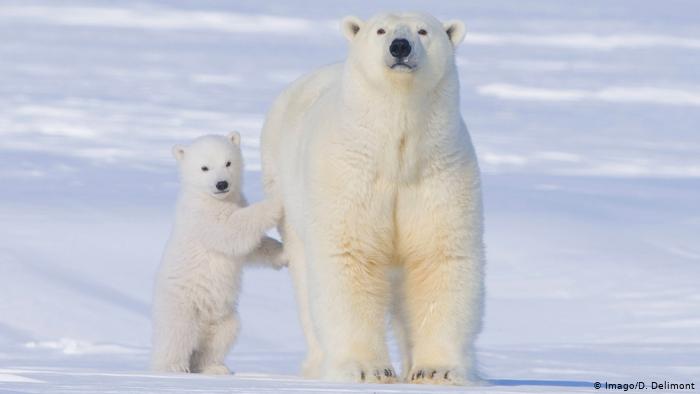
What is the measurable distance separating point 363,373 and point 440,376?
0.96ft

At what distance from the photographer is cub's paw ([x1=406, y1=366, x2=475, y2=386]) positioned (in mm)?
5957

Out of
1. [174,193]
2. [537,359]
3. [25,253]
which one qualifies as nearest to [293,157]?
[537,359]

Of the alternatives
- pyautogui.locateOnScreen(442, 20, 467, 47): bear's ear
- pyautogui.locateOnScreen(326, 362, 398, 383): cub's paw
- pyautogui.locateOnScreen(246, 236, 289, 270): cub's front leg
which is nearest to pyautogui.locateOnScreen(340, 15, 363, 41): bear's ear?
pyautogui.locateOnScreen(442, 20, 467, 47): bear's ear

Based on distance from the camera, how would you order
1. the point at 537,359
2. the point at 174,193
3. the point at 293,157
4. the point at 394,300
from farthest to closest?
the point at 174,193
the point at 537,359
the point at 293,157
the point at 394,300

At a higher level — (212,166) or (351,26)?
(351,26)

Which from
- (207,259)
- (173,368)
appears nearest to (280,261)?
(207,259)

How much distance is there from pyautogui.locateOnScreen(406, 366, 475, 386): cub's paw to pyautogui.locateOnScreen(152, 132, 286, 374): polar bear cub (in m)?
1.46

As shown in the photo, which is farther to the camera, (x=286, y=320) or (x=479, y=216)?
(x=286, y=320)

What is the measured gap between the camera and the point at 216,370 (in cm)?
733

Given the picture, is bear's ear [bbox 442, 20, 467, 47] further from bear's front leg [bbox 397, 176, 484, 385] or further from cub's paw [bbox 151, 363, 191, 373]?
cub's paw [bbox 151, 363, 191, 373]

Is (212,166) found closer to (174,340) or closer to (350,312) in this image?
(174,340)

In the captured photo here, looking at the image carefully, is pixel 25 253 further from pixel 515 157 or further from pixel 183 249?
pixel 515 157

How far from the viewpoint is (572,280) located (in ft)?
35.5

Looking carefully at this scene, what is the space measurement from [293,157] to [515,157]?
9.59 meters
